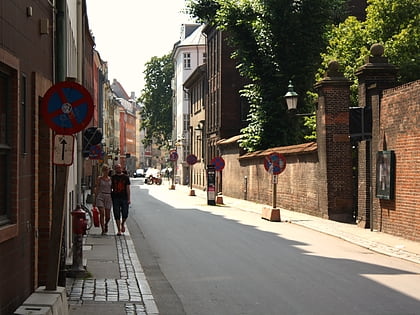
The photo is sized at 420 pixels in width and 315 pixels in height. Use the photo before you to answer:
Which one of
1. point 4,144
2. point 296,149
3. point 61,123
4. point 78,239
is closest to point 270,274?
point 78,239

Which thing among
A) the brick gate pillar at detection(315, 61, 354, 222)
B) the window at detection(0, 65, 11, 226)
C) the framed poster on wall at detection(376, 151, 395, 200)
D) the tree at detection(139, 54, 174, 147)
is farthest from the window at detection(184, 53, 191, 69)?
the window at detection(0, 65, 11, 226)

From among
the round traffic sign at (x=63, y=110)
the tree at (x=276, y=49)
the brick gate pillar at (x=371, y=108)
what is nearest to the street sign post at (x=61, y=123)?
the round traffic sign at (x=63, y=110)

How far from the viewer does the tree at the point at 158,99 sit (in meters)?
100

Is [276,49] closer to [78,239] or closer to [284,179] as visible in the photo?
[284,179]

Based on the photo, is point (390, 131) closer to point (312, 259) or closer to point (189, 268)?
point (312, 259)

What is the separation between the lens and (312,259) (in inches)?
583

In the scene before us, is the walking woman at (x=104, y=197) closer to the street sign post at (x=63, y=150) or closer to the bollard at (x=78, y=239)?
the bollard at (x=78, y=239)

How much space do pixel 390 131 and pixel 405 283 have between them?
9057 mm

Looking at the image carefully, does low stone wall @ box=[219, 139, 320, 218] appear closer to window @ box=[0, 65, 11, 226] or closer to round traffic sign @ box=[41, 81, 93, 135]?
round traffic sign @ box=[41, 81, 93, 135]

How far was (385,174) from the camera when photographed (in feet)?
66.1

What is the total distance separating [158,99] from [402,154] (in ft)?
274

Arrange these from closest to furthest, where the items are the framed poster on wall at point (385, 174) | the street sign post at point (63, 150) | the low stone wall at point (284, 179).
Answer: the street sign post at point (63, 150) → the framed poster on wall at point (385, 174) → the low stone wall at point (284, 179)

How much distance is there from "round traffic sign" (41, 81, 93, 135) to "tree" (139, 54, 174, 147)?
91158 millimetres

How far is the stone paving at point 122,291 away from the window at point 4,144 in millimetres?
2391
